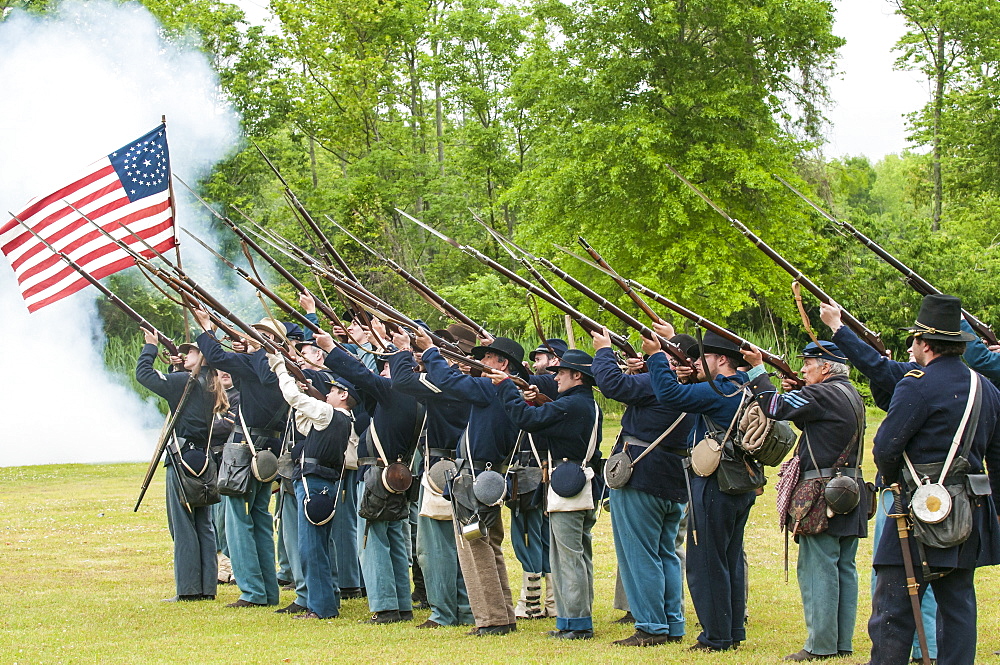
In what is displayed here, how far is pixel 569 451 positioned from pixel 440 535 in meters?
1.25

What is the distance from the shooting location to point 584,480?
8336 mm

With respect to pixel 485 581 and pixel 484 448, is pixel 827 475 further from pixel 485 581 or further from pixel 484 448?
pixel 485 581

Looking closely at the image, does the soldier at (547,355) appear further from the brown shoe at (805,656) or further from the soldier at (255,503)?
the brown shoe at (805,656)

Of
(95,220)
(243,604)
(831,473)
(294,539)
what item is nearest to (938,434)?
(831,473)

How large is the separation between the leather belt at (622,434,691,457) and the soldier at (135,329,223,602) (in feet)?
13.3

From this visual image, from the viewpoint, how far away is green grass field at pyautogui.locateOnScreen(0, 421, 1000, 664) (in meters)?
7.79

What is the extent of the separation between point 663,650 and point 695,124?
15.0 m

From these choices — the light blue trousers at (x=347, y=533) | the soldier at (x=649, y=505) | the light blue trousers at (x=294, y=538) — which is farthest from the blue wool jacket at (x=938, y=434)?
the light blue trousers at (x=294, y=538)

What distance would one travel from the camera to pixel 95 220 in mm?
12469

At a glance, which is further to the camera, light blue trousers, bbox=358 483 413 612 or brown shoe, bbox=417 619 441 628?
light blue trousers, bbox=358 483 413 612

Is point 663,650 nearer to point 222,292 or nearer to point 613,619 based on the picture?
point 613,619

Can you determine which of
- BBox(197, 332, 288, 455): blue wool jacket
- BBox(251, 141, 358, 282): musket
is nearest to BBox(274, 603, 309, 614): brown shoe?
BBox(197, 332, 288, 455): blue wool jacket

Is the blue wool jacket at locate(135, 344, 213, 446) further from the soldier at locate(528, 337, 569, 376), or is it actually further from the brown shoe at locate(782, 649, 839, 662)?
the brown shoe at locate(782, 649, 839, 662)

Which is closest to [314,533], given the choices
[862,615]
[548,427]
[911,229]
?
[548,427]
